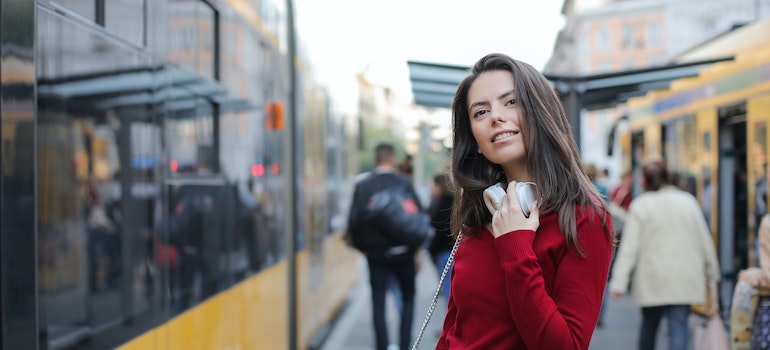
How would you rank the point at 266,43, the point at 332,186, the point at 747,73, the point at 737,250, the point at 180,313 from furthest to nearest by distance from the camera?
the point at 332,186, the point at 737,250, the point at 747,73, the point at 266,43, the point at 180,313

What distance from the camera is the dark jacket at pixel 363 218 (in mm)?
7504

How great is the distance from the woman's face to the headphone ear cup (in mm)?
68

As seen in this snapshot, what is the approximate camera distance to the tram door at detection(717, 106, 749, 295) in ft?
29.1

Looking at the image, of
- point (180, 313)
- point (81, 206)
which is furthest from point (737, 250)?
point (81, 206)

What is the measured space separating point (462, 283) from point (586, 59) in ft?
237

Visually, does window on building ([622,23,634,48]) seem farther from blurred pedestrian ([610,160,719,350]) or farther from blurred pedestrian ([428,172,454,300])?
blurred pedestrian ([610,160,719,350])

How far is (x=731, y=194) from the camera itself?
9.13 metres

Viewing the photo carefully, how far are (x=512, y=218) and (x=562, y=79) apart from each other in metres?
4.94

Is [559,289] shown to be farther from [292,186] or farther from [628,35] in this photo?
[628,35]

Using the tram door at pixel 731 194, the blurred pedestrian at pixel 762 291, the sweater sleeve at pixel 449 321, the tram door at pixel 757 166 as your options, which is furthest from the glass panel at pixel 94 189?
the tram door at pixel 731 194

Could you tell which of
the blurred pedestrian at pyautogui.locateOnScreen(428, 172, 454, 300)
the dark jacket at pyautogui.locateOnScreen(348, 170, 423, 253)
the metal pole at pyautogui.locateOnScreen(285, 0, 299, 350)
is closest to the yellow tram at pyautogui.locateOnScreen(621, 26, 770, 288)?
the blurred pedestrian at pyautogui.locateOnScreen(428, 172, 454, 300)

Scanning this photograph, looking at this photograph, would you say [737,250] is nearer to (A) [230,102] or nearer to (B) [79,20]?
(A) [230,102]

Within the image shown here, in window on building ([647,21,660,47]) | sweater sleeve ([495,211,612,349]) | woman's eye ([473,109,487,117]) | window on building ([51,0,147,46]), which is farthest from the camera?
window on building ([647,21,660,47])

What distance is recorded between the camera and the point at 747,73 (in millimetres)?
8281
